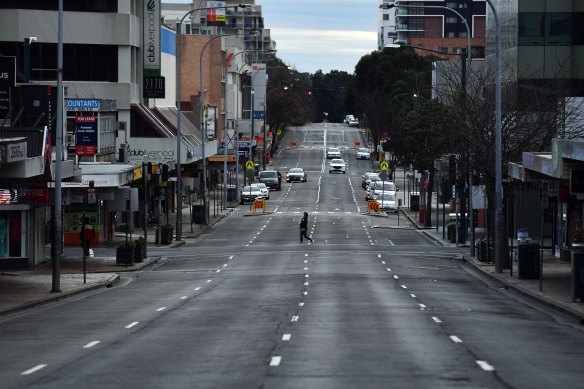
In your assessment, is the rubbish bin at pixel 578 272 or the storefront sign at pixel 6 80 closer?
the rubbish bin at pixel 578 272

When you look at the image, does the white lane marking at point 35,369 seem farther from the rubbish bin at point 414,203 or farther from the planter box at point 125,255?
the rubbish bin at point 414,203

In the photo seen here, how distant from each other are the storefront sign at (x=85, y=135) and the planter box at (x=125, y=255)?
11397mm

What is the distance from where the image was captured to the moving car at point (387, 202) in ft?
283

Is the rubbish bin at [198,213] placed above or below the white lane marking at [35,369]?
below

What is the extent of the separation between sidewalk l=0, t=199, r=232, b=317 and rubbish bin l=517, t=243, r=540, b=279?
13.2 meters

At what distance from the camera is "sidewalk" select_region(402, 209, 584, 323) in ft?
97.8

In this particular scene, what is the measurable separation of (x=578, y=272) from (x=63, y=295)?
14064 mm

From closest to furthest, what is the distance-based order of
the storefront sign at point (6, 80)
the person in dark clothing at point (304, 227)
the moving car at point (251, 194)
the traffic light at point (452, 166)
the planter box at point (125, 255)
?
1. the storefront sign at point (6, 80)
2. the planter box at point (125, 255)
3. the traffic light at point (452, 166)
4. the person in dark clothing at point (304, 227)
5. the moving car at point (251, 194)

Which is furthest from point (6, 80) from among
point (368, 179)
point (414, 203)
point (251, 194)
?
point (368, 179)

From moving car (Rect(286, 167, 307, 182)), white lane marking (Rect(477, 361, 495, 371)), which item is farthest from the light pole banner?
white lane marking (Rect(477, 361, 495, 371))

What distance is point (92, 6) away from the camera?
70.6 meters

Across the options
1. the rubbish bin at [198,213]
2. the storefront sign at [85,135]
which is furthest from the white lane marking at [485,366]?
the rubbish bin at [198,213]

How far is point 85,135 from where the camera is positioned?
2201 inches

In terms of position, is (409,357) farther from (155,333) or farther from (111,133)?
(111,133)
